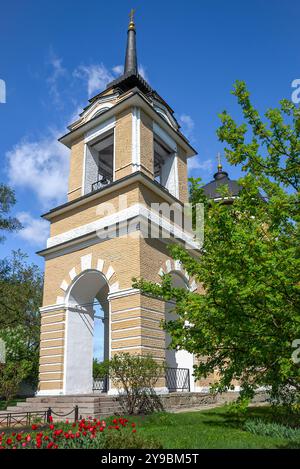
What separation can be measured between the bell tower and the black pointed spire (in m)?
1.59

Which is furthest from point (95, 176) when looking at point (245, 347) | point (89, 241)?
point (245, 347)

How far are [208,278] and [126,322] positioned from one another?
19.6 feet

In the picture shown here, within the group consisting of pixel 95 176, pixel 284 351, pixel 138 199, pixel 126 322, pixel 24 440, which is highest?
pixel 95 176

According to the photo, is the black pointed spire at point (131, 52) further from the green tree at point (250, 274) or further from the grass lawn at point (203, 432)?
the grass lawn at point (203, 432)

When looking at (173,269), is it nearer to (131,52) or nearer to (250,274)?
(250,274)

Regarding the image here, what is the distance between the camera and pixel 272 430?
820 centimetres

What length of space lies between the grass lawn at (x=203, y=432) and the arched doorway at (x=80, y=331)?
4.88 m

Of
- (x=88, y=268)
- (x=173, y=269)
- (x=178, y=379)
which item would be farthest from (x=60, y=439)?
(x=178, y=379)

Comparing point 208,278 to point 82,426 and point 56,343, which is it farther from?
point 56,343

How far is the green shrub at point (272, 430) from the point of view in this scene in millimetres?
7755

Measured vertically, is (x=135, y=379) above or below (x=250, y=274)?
below

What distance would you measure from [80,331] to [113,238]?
4.09m

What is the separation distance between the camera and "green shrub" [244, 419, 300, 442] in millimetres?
7755

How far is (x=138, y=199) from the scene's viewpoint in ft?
46.8
